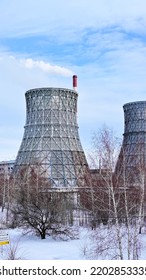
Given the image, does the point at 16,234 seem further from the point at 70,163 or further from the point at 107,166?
the point at 70,163

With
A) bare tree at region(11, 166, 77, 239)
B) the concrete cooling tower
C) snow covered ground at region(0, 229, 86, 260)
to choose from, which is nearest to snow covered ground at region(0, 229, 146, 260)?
snow covered ground at region(0, 229, 86, 260)

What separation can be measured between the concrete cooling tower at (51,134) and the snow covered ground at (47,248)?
19.2 meters

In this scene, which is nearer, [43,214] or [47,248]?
[47,248]

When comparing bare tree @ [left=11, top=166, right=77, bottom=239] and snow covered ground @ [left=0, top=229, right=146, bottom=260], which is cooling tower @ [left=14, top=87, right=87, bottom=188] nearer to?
bare tree @ [left=11, top=166, right=77, bottom=239]

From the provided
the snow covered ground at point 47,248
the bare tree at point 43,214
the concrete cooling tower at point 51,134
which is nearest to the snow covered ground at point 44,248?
the snow covered ground at point 47,248

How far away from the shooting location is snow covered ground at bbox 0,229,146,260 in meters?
12.9

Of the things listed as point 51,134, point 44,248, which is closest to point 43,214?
point 44,248

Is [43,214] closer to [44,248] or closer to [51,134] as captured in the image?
[44,248]

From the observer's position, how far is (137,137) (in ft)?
135

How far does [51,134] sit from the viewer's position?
3831 cm

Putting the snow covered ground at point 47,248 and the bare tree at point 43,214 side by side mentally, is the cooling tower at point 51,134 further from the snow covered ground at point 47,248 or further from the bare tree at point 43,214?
the snow covered ground at point 47,248

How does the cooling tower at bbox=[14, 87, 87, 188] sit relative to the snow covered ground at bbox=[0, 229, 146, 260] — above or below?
above

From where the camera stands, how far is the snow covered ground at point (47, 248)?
12.9m
